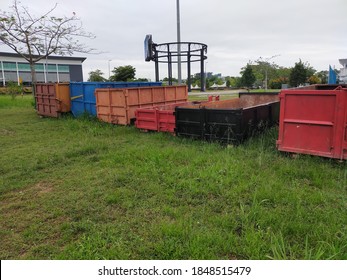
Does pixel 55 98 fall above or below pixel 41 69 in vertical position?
below

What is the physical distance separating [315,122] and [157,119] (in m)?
4.43

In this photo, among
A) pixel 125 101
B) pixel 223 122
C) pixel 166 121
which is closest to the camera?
pixel 223 122

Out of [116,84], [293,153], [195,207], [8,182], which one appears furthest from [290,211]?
[116,84]

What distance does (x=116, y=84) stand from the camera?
12.6 meters

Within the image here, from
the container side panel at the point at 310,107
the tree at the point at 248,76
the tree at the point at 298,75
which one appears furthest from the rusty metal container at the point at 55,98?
the tree at the point at 248,76

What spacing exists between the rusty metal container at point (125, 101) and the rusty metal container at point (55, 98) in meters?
3.06

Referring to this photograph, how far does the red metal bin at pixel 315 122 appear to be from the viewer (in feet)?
16.5

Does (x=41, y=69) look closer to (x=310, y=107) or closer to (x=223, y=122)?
(x=223, y=122)

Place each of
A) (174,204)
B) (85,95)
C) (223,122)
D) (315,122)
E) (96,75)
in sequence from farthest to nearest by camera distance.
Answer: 1. (96,75)
2. (85,95)
3. (223,122)
4. (315,122)
5. (174,204)

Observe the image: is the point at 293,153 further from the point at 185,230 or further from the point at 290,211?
the point at 185,230

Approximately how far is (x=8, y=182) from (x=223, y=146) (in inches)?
177

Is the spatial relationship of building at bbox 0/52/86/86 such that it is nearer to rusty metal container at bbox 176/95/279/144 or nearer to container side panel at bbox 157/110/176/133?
container side panel at bbox 157/110/176/133

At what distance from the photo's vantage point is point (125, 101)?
32.0ft

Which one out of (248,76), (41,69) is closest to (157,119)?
(248,76)
